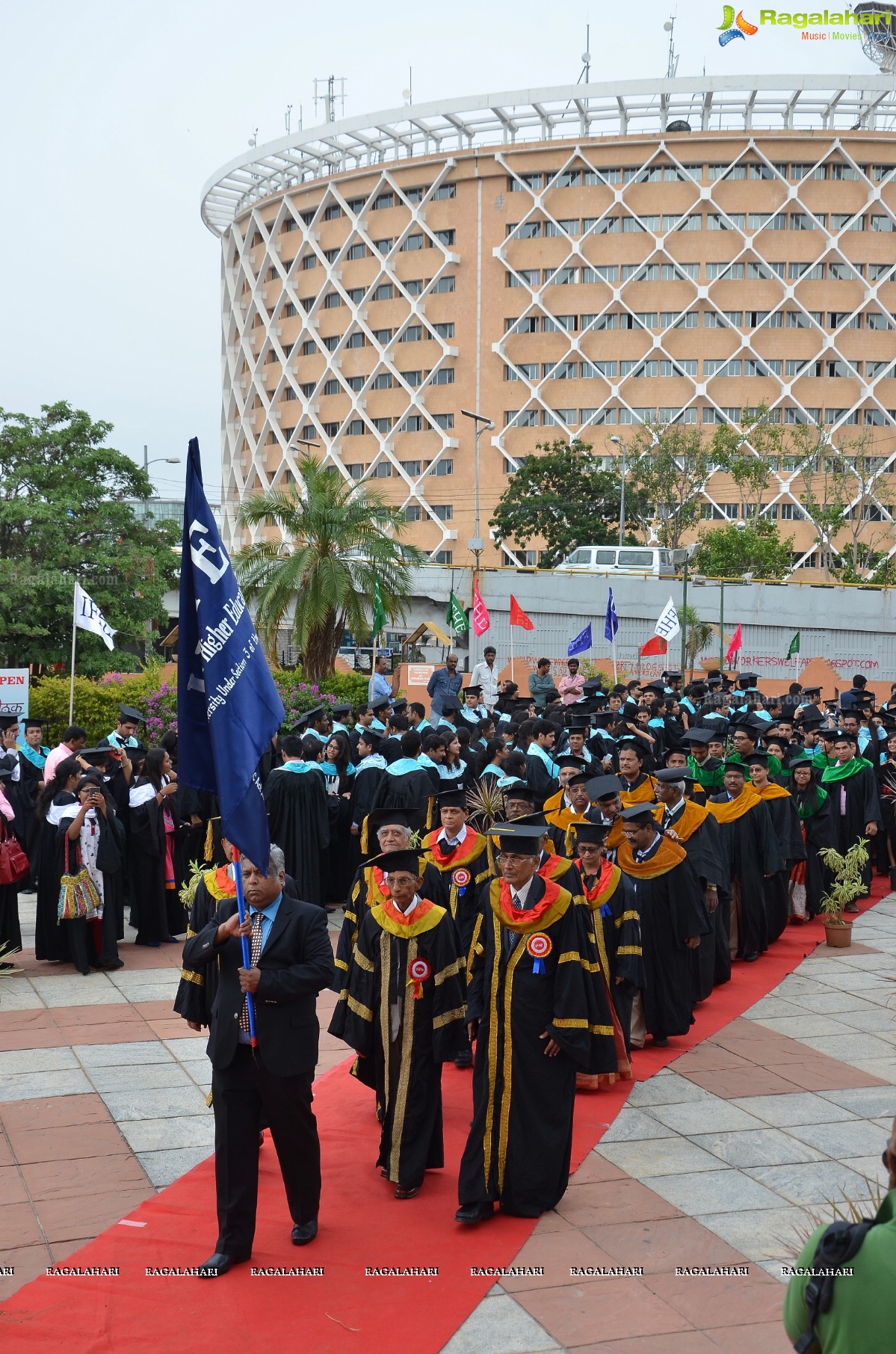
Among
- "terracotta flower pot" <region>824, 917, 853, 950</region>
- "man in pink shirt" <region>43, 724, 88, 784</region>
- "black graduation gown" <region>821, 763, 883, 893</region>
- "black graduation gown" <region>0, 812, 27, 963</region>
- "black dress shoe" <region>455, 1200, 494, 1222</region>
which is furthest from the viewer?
"black graduation gown" <region>821, 763, 883, 893</region>

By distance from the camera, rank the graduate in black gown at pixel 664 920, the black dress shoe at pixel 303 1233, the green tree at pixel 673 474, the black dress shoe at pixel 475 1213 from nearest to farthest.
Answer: the black dress shoe at pixel 303 1233 < the black dress shoe at pixel 475 1213 < the graduate in black gown at pixel 664 920 < the green tree at pixel 673 474

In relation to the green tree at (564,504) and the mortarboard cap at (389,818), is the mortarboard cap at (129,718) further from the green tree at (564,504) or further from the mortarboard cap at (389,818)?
the green tree at (564,504)

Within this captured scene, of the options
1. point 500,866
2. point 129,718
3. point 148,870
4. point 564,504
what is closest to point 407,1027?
point 500,866

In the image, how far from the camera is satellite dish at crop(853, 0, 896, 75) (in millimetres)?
60594

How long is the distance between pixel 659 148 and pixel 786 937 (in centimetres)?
5459

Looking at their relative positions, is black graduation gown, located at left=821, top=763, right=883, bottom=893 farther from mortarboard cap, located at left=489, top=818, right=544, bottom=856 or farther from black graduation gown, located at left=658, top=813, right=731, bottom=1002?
Result: mortarboard cap, located at left=489, top=818, right=544, bottom=856

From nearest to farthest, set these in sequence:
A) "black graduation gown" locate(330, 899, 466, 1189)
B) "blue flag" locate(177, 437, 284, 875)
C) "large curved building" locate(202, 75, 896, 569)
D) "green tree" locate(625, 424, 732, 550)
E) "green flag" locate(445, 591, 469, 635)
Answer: "blue flag" locate(177, 437, 284, 875) → "black graduation gown" locate(330, 899, 466, 1189) → "green flag" locate(445, 591, 469, 635) → "green tree" locate(625, 424, 732, 550) → "large curved building" locate(202, 75, 896, 569)

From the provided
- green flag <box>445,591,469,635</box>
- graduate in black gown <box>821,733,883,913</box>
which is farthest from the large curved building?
graduate in black gown <box>821,733,883,913</box>

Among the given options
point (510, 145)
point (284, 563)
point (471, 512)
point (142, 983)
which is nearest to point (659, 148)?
point (510, 145)

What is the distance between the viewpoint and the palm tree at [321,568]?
22.6 meters

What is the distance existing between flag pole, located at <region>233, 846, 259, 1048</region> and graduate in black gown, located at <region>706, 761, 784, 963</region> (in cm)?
621

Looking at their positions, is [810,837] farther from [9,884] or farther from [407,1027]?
[407,1027]

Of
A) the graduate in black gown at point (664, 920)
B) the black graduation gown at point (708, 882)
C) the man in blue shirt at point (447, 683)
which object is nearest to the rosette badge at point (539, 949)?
the graduate in black gown at point (664, 920)

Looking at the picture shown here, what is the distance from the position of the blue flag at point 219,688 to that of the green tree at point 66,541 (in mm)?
20786
